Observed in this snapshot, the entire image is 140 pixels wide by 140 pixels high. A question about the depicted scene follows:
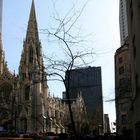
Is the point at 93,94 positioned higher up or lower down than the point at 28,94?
higher up

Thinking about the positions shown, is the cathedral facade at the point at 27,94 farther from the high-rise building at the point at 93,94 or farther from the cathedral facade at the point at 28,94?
the high-rise building at the point at 93,94

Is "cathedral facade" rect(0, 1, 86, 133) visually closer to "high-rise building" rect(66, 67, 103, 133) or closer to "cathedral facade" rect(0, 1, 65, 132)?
"cathedral facade" rect(0, 1, 65, 132)

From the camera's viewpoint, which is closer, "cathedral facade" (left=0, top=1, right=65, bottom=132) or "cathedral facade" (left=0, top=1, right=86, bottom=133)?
"cathedral facade" (left=0, top=1, right=86, bottom=133)

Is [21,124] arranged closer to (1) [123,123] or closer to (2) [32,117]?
(2) [32,117]

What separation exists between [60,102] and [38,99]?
29165 mm

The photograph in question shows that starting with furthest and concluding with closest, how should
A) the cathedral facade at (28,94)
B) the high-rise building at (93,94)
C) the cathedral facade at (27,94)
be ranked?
the cathedral facade at (28,94) < the cathedral facade at (27,94) < the high-rise building at (93,94)

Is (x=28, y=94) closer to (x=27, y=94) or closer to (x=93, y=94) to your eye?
(x=27, y=94)

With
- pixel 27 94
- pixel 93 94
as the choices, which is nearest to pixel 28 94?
pixel 27 94

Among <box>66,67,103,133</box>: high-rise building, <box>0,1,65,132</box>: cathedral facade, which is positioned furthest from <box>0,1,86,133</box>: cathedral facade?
<box>66,67,103,133</box>: high-rise building

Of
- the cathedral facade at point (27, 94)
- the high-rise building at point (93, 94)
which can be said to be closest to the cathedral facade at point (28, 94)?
the cathedral facade at point (27, 94)

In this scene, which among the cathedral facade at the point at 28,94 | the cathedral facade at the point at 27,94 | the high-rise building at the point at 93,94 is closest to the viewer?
the high-rise building at the point at 93,94

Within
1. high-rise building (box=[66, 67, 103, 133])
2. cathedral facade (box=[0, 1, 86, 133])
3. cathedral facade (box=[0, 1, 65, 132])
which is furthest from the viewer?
cathedral facade (box=[0, 1, 65, 132])

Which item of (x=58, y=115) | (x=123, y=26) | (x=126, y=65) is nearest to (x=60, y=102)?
(x=58, y=115)

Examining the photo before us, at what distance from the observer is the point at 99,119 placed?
115 metres
